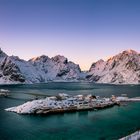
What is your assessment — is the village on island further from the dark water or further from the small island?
the dark water

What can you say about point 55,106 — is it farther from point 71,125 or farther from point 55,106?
point 71,125

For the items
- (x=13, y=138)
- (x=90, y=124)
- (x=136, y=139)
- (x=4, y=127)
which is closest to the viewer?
(x=136, y=139)

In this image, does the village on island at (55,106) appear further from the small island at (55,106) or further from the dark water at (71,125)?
the dark water at (71,125)

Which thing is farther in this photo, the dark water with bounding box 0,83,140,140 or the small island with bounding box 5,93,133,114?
the small island with bounding box 5,93,133,114

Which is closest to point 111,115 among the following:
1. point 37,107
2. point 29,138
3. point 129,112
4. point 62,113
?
point 129,112

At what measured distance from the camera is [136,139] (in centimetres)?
5803

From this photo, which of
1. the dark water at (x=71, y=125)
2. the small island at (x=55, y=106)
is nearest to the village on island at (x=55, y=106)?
the small island at (x=55, y=106)

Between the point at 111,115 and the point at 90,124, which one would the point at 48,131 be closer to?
the point at 90,124

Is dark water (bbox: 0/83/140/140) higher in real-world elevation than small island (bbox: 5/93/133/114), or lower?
lower

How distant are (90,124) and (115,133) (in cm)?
1311

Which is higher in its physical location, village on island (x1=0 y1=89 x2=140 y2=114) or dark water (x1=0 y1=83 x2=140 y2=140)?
village on island (x1=0 y1=89 x2=140 y2=114)

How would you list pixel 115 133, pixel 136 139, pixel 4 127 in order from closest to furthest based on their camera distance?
1. pixel 136 139
2. pixel 115 133
3. pixel 4 127

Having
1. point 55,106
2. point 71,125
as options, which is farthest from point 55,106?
point 71,125

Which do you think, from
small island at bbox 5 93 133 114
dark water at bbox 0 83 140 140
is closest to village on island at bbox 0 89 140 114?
small island at bbox 5 93 133 114
